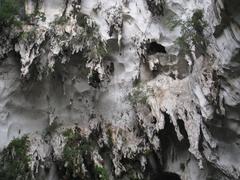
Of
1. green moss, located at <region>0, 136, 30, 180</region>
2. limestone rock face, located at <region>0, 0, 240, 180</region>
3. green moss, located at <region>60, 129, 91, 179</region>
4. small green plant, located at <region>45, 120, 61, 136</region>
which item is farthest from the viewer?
small green plant, located at <region>45, 120, 61, 136</region>

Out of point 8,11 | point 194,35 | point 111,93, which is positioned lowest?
point 111,93

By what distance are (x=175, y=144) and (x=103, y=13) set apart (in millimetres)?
3716

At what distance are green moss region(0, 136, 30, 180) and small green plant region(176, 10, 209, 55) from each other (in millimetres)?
4411

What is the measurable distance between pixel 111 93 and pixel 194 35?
245 cm

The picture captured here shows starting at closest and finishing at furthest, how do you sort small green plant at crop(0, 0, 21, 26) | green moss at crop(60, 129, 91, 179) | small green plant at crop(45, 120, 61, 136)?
green moss at crop(60, 129, 91, 179) < small green plant at crop(0, 0, 21, 26) < small green plant at crop(45, 120, 61, 136)

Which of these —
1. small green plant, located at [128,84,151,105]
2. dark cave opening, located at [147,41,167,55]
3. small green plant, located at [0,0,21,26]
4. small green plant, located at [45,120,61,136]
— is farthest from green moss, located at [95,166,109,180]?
small green plant, located at [0,0,21,26]


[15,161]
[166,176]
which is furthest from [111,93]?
[15,161]

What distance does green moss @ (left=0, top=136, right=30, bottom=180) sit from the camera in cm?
854

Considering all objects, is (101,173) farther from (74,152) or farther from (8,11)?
(8,11)

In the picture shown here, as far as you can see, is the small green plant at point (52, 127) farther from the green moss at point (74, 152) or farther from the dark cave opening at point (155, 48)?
the dark cave opening at point (155, 48)

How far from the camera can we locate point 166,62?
10.2 meters

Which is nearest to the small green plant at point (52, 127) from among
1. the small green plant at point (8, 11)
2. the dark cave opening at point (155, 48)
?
the small green plant at point (8, 11)

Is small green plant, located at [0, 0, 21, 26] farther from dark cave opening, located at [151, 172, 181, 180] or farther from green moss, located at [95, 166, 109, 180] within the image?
dark cave opening, located at [151, 172, 181, 180]

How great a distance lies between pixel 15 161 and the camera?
869 cm
